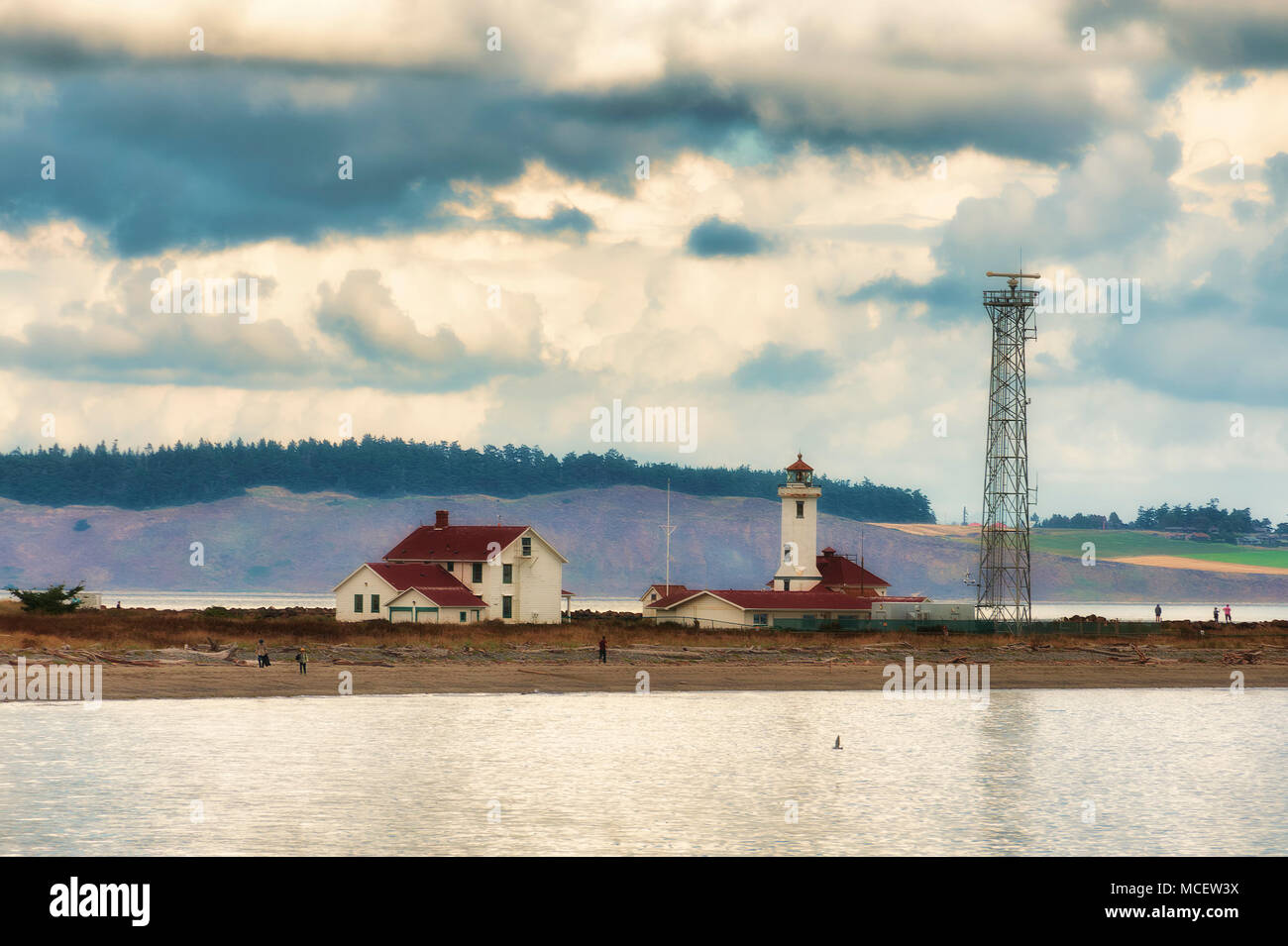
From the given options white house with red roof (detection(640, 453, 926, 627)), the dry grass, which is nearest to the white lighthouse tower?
white house with red roof (detection(640, 453, 926, 627))

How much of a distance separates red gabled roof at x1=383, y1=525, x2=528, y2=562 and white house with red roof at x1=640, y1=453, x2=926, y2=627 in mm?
11341

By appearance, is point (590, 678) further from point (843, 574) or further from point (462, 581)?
point (843, 574)

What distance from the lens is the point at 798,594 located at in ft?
269

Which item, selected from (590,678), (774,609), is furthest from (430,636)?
(774,609)

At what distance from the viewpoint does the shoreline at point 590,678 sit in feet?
177

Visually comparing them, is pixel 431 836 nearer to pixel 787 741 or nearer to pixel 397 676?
pixel 787 741

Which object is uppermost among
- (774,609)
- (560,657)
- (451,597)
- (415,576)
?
(415,576)

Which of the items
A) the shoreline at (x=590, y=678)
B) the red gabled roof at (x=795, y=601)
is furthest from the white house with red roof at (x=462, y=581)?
the shoreline at (x=590, y=678)

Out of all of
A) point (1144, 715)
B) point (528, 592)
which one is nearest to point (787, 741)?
point (1144, 715)

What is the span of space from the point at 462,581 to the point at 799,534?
2246 cm

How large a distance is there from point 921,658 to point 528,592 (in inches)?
829
